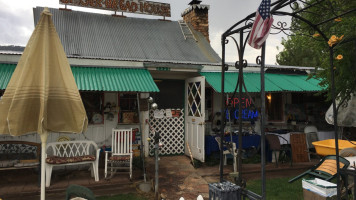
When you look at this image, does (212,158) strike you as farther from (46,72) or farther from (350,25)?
(46,72)

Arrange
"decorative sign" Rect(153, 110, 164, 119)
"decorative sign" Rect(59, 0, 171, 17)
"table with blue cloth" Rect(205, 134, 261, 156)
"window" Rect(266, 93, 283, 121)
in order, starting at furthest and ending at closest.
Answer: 1. "decorative sign" Rect(59, 0, 171, 17)
2. "window" Rect(266, 93, 283, 121)
3. "decorative sign" Rect(153, 110, 164, 119)
4. "table with blue cloth" Rect(205, 134, 261, 156)

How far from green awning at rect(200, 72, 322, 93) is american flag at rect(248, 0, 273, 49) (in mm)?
4482

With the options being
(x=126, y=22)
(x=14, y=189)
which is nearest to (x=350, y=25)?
(x=14, y=189)

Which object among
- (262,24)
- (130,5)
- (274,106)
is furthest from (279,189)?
(130,5)

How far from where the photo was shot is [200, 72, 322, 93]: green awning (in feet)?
25.7

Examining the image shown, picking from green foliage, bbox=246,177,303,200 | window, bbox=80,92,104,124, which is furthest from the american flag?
window, bbox=80,92,104,124

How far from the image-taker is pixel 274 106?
33.2 feet

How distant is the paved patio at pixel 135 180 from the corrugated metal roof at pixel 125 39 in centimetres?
420

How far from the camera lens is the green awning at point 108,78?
240 inches

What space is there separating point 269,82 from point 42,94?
725 centimetres

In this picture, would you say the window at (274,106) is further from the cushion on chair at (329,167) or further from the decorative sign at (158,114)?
the cushion on chair at (329,167)

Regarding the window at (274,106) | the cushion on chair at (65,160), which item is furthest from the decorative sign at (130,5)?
the cushion on chair at (65,160)

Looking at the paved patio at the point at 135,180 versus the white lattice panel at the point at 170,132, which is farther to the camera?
the white lattice panel at the point at 170,132

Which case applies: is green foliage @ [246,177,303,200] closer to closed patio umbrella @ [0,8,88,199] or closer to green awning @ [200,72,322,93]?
green awning @ [200,72,322,93]
